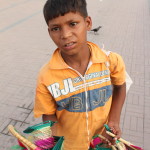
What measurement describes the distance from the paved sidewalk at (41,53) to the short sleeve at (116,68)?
1.67 m

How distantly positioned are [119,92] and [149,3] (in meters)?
12.0

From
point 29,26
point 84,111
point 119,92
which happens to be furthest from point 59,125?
point 29,26

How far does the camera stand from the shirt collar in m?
1.35

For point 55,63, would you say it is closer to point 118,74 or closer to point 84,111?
point 84,111

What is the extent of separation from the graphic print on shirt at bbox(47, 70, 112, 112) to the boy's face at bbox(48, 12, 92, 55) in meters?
0.26

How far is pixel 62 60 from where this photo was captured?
4.53ft

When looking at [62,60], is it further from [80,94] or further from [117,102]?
[117,102]

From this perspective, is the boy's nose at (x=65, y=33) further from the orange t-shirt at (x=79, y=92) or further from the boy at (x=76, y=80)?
→ the orange t-shirt at (x=79, y=92)

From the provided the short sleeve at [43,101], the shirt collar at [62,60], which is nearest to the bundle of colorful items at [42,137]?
the short sleeve at [43,101]

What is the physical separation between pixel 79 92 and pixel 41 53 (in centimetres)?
439

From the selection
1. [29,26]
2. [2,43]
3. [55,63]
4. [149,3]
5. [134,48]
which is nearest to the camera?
[55,63]

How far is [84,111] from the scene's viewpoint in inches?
58.0

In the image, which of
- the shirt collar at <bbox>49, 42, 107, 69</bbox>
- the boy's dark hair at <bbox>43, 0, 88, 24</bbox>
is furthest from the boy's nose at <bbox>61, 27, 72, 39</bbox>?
the shirt collar at <bbox>49, 42, 107, 69</bbox>

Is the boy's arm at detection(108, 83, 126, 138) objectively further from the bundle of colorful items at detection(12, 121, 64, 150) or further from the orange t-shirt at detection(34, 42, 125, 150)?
the bundle of colorful items at detection(12, 121, 64, 150)
